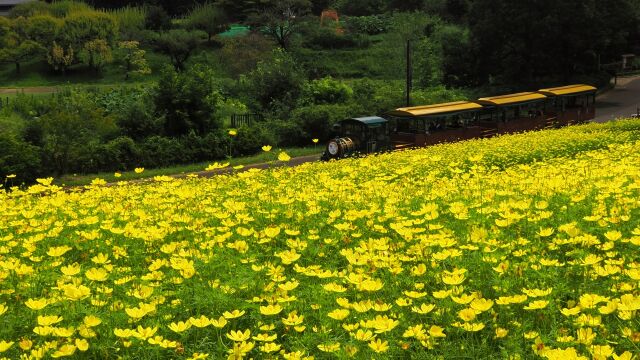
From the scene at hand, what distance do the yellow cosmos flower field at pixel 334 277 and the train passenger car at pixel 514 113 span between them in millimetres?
20910

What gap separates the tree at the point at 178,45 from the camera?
61281 mm

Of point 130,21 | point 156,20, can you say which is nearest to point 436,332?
point 130,21

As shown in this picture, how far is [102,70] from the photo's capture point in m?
58.6

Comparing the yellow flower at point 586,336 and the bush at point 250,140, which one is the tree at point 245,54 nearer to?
the bush at point 250,140

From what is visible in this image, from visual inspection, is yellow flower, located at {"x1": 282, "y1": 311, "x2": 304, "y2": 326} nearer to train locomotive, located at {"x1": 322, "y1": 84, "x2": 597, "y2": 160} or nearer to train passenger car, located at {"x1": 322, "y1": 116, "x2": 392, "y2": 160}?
train locomotive, located at {"x1": 322, "y1": 84, "x2": 597, "y2": 160}

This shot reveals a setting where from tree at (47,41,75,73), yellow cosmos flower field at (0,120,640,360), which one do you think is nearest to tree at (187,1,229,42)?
tree at (47,41,75,73)

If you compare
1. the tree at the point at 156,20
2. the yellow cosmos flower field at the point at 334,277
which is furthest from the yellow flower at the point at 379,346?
the tree at the point at 156,20

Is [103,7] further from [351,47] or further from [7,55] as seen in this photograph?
[351,47]

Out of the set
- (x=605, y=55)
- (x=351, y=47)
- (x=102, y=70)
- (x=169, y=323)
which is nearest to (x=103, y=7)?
(x=102, y=70)

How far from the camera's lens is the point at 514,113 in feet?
92.7

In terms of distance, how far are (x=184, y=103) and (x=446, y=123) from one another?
12.9 m

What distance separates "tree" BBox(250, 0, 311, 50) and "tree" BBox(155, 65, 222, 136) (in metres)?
35.1

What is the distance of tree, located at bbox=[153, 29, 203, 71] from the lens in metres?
61.3

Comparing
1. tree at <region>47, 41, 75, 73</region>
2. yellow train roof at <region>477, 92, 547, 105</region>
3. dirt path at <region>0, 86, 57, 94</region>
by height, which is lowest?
dirt path at <region>0, 86, 57, 94</region>
